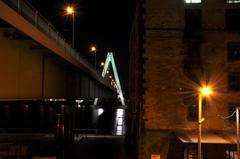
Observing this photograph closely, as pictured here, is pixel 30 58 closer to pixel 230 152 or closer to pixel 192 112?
pixel 192 112

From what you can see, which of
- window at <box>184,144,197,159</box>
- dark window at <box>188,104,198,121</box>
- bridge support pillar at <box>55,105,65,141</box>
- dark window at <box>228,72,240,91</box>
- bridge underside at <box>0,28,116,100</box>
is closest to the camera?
bridge underside at <box>0,28,116,100</box>

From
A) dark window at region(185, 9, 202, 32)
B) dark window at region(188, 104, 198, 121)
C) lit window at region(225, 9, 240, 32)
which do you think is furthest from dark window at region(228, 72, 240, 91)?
dark window at region(185, 9, 202, 32)

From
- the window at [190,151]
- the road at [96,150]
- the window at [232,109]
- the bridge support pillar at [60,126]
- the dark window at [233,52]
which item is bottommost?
the road at [96,150]

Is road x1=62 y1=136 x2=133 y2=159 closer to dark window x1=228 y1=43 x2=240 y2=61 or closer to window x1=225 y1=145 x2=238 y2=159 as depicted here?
window x1=225 y1=145 x2=238 y2=159

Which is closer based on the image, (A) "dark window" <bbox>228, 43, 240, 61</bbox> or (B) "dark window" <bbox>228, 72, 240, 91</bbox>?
(B) "dark window" <bbox>228, 72, 240, 91</bbox>

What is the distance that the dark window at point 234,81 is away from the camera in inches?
1145

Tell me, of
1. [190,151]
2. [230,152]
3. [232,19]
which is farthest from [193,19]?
[230,152]

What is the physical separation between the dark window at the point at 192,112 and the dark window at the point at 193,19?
20.3 ft

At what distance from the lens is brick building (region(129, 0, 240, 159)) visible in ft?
94.1

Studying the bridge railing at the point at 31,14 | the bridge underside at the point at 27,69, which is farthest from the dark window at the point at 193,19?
the bridge underside at the point at 27,69

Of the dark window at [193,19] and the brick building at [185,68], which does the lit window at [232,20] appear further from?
the dark window at [193,19]

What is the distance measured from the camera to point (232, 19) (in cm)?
2933

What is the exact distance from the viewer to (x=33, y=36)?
2000cm

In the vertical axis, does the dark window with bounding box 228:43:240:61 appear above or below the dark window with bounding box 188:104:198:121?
above
